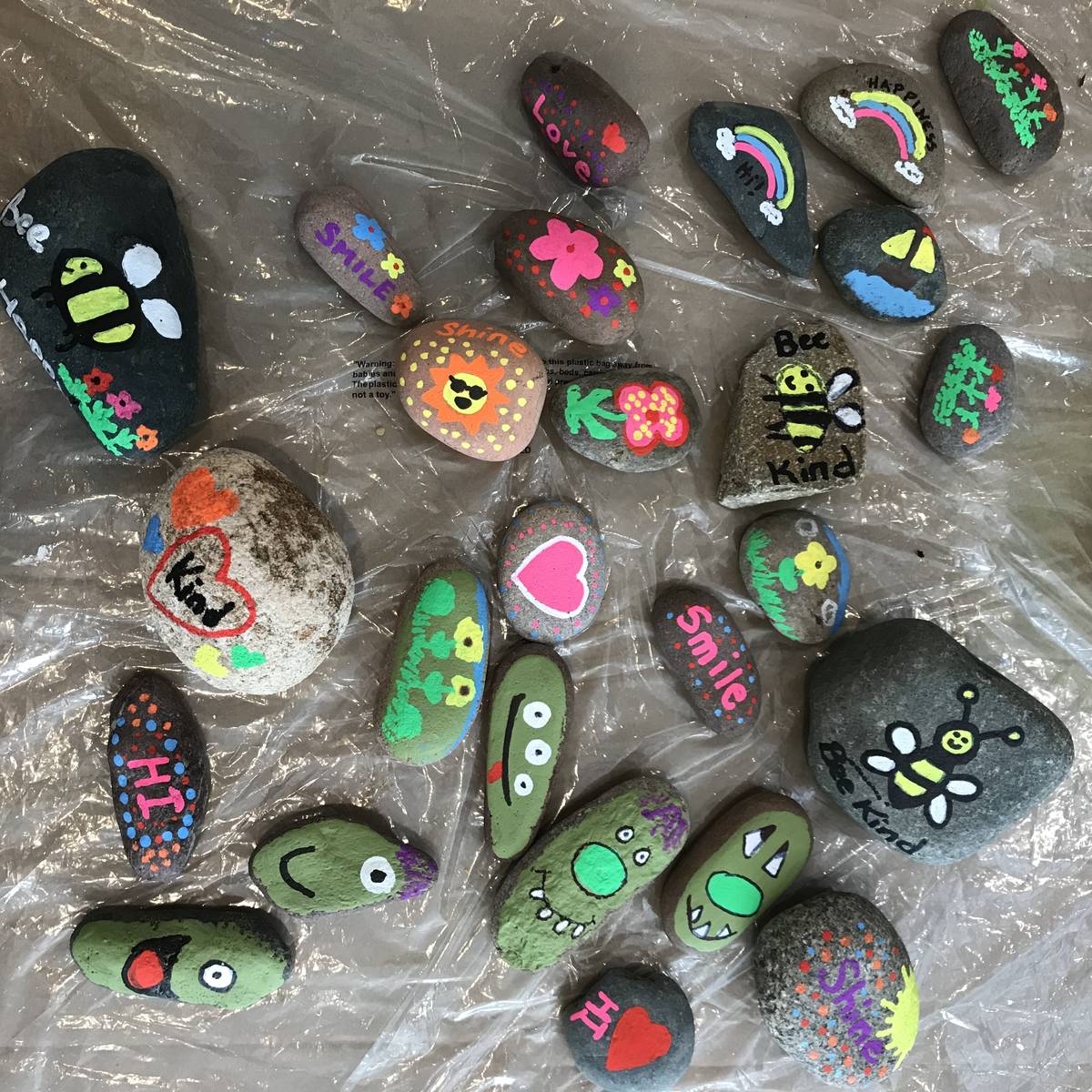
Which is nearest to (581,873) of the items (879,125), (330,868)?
(330,868)

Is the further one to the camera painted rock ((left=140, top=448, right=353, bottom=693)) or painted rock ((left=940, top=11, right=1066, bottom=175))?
painted rock ((left=940, top=11, right=1066, bottom=175))

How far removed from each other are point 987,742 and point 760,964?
1.48 feet

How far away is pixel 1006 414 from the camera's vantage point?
123cm

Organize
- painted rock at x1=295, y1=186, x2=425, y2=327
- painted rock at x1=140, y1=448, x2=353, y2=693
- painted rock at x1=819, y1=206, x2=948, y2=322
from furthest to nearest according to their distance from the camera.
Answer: painted rock at x1=819, y1=206, x2=948, y2=322 → painted rock at x1=295, y1=186, x2=425, y2=327 → painted rock at x1=140, y1=448, x2=353, y2=693

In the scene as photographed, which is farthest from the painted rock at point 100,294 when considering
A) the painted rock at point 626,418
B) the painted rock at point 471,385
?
the painted rock at point 626,418

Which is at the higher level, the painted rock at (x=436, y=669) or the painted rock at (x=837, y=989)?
the painted rock at (x=436, y=669)

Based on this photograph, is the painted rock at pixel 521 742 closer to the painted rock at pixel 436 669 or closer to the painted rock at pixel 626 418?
the painted rock at pixel 436 669

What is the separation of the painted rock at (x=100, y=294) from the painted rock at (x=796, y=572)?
32.3 inches

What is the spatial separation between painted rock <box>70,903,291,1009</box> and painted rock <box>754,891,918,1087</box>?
0.70 metres

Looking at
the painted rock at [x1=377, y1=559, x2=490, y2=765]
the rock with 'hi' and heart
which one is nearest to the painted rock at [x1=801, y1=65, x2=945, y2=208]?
the rock with 'hi' and heart

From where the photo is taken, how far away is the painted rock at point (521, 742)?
1.16 meters

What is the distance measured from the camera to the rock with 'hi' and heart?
113cm

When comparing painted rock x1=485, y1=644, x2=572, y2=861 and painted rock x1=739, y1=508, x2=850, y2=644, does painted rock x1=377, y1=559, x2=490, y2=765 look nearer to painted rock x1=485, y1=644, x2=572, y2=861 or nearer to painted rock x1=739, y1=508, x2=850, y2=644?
painted rock x1=485, y1=644, x2=572, y2=861

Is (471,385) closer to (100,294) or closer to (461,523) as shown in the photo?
(461,523)
